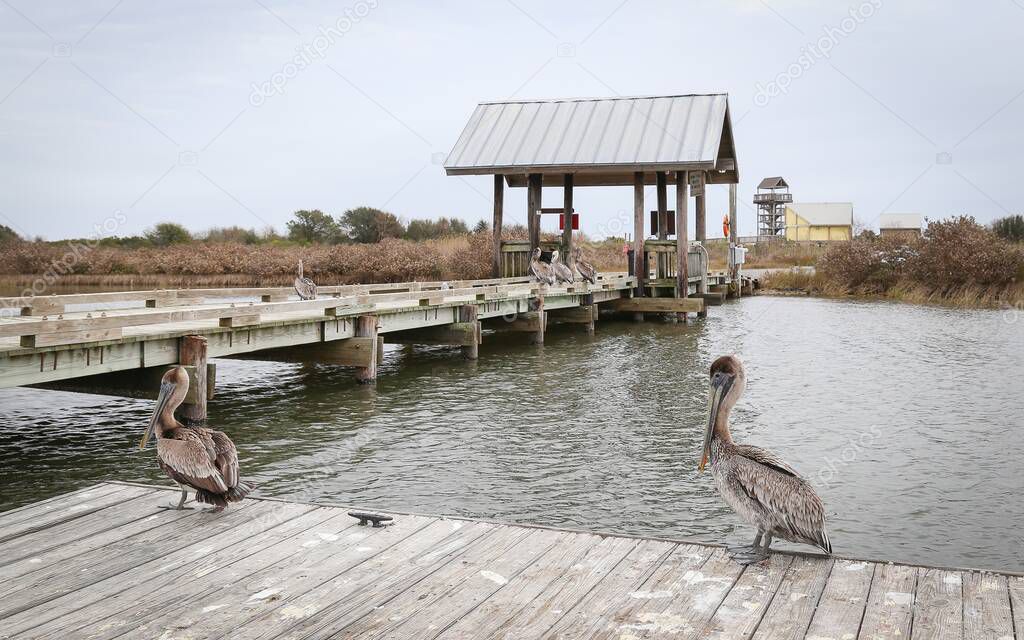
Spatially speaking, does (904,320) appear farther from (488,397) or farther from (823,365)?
(488,397)

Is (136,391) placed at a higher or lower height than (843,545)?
higher

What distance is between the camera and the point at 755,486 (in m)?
4.96

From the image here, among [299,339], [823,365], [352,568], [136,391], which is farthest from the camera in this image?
[823,365]

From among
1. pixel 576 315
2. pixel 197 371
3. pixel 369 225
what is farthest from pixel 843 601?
pixel 369 225

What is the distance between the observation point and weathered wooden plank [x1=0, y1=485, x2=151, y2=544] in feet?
18.3

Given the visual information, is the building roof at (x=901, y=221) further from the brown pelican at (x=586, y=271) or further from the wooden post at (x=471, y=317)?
the wooden post at (x=471, y=317)

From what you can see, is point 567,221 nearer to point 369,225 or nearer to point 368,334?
point 368,334

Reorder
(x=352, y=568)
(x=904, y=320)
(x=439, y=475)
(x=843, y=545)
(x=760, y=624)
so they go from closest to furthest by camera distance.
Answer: (x=760, y=624), (x=352, y=568), (x=843, y=545), (x=439, y=475), (x=904, y=320)

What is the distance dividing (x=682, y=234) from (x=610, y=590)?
80.4 feet

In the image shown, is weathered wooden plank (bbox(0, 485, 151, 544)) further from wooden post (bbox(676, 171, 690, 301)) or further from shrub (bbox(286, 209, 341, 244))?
shrub (bbox(286, 209, 341, 244))

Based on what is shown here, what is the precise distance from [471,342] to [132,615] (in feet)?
48.2

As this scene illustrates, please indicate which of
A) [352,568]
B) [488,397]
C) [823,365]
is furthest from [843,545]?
[823,365]

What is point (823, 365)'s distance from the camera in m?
18.8

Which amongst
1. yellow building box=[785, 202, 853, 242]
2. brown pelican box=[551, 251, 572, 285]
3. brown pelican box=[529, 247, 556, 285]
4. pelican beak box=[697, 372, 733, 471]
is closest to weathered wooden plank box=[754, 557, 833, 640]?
pelican beak box=[697, 372, 733, 471]
